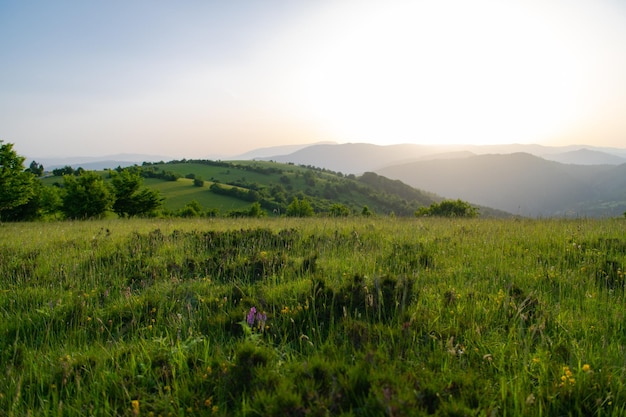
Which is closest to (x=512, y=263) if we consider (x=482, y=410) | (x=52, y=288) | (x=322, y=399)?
(x=482, y=410)

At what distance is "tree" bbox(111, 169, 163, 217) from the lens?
48.8 metres

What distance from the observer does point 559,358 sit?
2688mm

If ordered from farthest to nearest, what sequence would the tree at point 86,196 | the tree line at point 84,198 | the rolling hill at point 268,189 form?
the rolling hill at point 268,189, the tree at point 86,196, the tree line at point 84,198

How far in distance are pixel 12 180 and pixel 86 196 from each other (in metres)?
7.57

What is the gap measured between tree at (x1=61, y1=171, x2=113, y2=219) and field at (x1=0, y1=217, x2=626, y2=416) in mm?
44860

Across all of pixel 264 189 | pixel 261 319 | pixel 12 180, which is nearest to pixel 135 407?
pixel 261 319

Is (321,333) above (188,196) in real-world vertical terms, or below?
above

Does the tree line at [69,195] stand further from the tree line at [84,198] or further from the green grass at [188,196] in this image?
the green grass at [188,196]

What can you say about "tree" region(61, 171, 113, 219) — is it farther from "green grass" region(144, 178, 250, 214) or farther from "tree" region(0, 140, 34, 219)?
"green grass" region(144, 178, 250, 214)

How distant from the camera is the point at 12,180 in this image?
128 feet

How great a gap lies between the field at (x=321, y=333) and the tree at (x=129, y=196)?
48.4 metres

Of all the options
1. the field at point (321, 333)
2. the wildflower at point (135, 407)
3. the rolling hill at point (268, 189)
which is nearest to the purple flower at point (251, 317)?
the field at point (321, 333)

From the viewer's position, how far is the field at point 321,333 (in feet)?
7.22

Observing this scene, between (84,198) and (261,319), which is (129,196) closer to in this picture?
(84,198)
